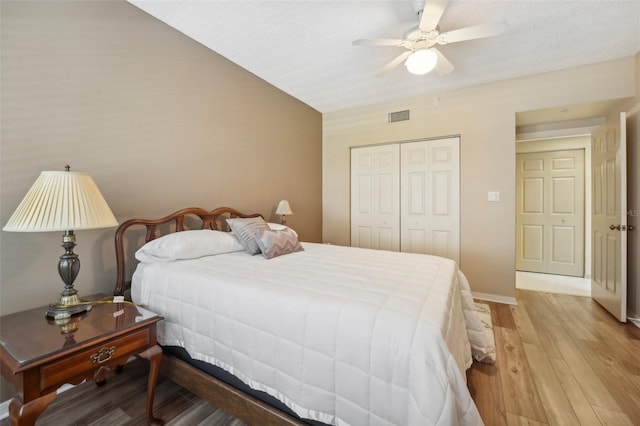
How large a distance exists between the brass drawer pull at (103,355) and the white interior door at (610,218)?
159 inches

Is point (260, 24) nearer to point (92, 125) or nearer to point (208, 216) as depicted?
point (92, 125)

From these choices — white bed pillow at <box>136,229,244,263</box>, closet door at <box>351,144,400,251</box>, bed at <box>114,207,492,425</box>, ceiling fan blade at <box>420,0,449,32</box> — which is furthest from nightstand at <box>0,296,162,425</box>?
closet door at <box>351,144,400,251</box>

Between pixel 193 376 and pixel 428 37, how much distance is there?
9.29 ft

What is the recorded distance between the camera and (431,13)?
1733 mm

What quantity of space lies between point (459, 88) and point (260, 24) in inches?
101

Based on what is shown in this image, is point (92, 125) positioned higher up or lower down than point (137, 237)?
Answer: higher up

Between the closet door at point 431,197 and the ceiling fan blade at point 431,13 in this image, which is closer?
the ceiling fan blade at point 431,13

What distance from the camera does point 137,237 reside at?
209 cm

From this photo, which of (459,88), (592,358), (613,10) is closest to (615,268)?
(592,358)

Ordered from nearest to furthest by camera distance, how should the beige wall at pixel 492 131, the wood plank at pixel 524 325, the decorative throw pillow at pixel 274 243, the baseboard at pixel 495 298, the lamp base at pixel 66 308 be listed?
the lamp base at pixel 66 308, the decorative throw pillow at pixel 274 243, the wood plank at pixel 524 325, the beige wall at pixel 492 131, the baseboard at pixel 495 298

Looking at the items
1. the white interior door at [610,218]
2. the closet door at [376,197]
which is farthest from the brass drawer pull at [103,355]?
the white interior door at [610,218]

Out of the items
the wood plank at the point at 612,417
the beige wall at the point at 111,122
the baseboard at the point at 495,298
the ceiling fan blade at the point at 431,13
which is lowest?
the wood plank at the point at 612,417

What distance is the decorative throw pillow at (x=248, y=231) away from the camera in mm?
2215

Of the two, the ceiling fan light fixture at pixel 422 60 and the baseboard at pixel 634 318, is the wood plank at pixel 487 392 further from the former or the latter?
the ceiling fan light fixture at pixel 422 60
